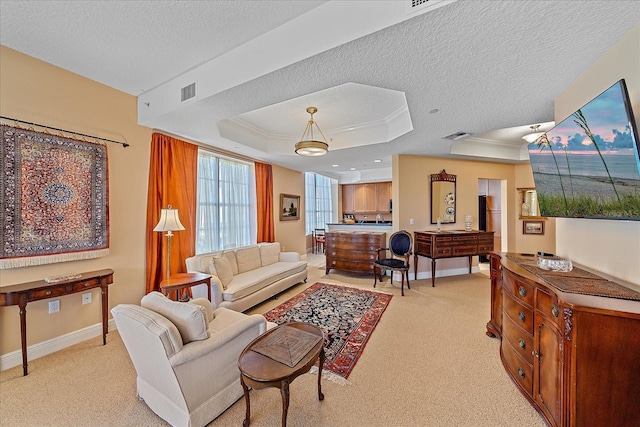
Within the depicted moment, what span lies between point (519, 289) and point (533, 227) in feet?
15.6

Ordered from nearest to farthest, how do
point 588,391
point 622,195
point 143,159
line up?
point 588,391, point 622,195, point 143,159

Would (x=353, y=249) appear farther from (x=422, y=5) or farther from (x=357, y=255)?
(x=422, y=5)

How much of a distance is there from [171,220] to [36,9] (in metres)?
2.07

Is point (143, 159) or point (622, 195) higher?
point (143, 159)

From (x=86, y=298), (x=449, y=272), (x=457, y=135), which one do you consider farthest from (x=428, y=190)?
(x=86, y=298)

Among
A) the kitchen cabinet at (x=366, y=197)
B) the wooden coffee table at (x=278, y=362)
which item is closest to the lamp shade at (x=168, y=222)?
the wooden coffee table at (x=278, y=362)

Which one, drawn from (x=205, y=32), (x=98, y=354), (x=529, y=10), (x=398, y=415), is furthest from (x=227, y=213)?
(x=529, y=10)

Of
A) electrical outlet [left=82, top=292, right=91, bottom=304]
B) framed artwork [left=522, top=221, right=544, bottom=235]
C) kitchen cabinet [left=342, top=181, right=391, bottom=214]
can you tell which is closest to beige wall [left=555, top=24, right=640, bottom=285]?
framed artwork [left=522, top=221, right=544, bottom=235]

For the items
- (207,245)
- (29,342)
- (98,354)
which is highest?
(207,245)

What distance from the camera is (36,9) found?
1.84 meters

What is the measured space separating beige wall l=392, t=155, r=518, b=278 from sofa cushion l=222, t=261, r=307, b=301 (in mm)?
2277

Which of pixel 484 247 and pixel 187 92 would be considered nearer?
pixel 187 92

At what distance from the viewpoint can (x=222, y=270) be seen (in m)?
3.44

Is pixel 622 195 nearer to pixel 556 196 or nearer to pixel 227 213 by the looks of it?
pixel 556 196
